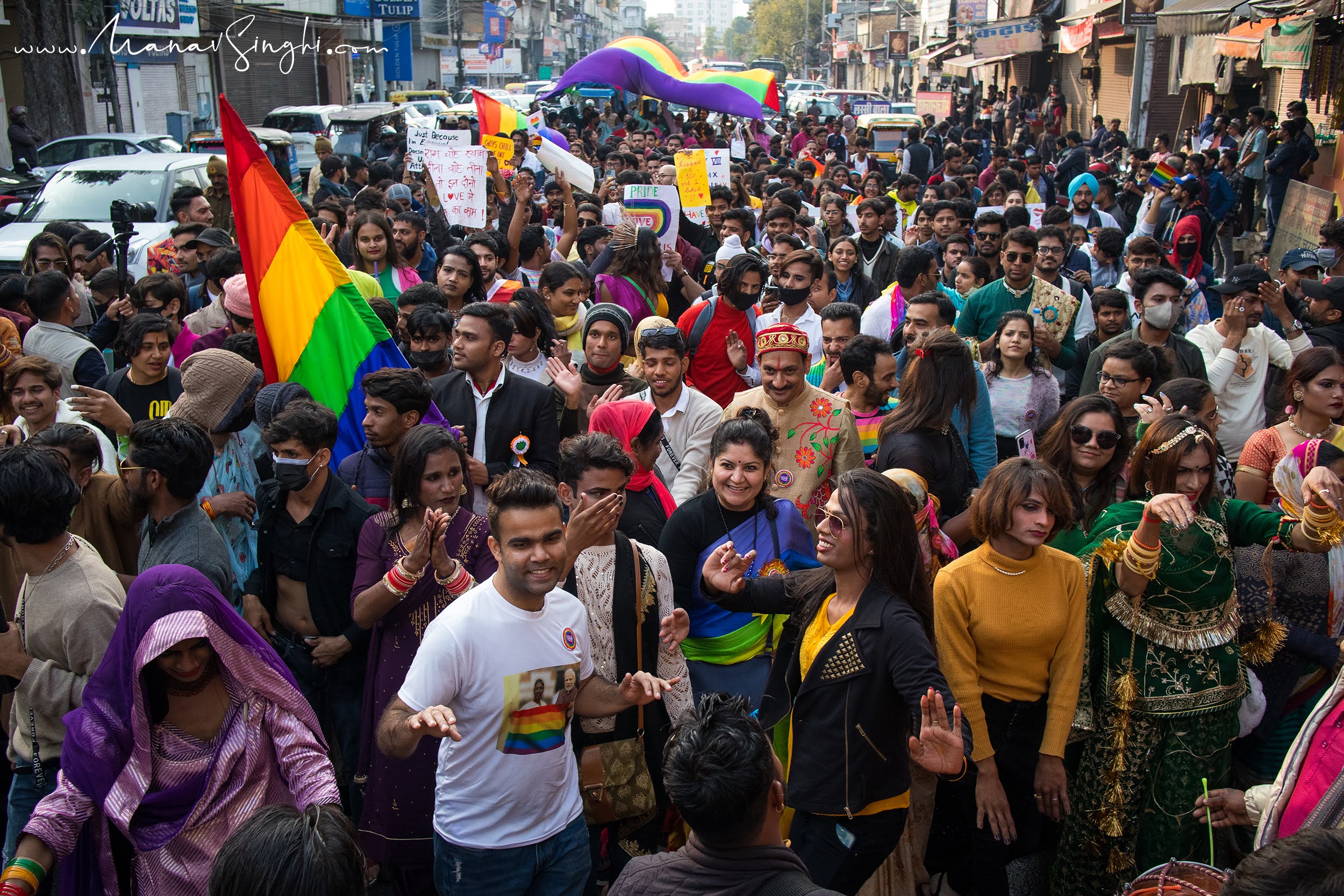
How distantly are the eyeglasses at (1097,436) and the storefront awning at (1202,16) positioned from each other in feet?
40.9

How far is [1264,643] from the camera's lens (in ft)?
13.4

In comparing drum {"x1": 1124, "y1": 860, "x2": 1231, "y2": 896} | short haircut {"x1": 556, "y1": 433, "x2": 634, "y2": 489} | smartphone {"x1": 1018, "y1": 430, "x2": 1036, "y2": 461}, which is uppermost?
short haircut {"x1": 556, "y1": 433, "x2": 634, "y2": 489}

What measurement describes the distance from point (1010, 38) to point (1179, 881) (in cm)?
3526

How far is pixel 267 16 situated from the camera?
38719 mm

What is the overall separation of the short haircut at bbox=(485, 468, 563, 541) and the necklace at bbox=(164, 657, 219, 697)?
0.85 metres

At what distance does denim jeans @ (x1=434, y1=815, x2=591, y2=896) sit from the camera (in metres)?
3.20

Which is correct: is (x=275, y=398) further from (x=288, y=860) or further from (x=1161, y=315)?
(x=1161, y=315)

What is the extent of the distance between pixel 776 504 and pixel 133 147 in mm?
19441

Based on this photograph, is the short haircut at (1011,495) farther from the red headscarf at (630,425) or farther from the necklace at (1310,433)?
the necklace at (1310,433)

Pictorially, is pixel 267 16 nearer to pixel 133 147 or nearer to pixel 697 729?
pixel 133 147

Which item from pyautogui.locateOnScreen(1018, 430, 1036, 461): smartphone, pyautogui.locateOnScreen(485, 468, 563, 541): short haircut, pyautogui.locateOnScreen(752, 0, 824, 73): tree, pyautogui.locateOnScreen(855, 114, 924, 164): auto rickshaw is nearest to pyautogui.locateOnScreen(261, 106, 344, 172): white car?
pyautogui.locateOnScreen(855, 114, 924, 164): auto rickshaw

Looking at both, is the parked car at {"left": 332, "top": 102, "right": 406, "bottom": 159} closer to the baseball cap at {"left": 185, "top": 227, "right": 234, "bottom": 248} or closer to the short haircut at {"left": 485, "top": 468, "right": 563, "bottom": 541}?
the baseball cap at {"left": 185, "top": 227, "right": 234, "bottom": 248}

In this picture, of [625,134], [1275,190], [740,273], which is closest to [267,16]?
[625,134]

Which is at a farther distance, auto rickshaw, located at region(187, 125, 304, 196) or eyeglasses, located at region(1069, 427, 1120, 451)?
auto rickshaw, located at region(187, 125, 304, 196)
